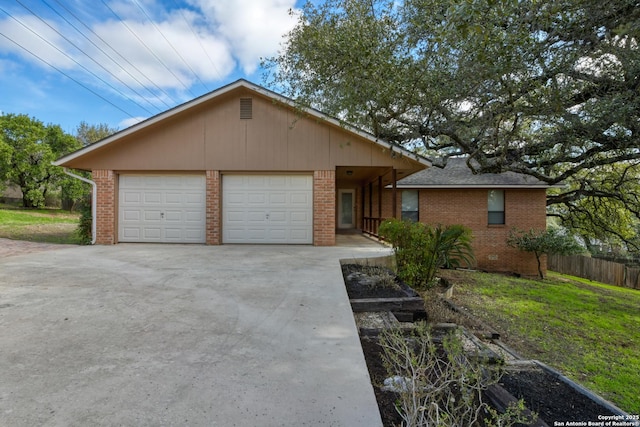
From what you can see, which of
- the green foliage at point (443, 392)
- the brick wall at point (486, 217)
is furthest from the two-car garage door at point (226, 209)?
the green foliage at point (443, 392)

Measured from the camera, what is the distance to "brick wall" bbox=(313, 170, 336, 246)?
9.67m

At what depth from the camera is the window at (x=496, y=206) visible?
13.8 metres

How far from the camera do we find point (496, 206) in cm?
1384

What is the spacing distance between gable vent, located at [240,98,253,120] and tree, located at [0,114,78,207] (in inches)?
712

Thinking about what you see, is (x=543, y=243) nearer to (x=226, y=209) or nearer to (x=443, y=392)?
(x=226, y=209)

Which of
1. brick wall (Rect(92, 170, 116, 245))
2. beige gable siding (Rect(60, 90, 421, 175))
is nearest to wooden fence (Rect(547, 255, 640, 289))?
beige gable siding (Rect(60, 90, 421, 175))

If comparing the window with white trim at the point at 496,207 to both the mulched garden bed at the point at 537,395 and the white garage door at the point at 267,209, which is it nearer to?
the white garage door at the point at 267,209

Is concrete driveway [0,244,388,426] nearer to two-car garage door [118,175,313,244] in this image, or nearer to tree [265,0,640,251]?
tree [265,0,640,251]

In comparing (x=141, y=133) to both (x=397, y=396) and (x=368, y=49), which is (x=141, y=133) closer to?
(x=368, y=49)

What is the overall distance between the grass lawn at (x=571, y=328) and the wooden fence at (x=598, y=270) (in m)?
6.42

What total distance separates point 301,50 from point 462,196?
30.5 ft

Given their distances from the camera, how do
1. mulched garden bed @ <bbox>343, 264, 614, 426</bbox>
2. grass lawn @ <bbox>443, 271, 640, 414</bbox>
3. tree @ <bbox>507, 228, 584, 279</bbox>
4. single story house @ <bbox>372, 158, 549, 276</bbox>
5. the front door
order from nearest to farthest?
mulched garden bed @ <bbox>343, 264, 614, 426</bbox>
grass lawn @ <bbox>443, 271, 640, 414</bbox>
tree @ <bbox>507, 228, 584, 279</bbox>
single story house @ <bbox>372, 158, 549, 276</bbox>
the front door

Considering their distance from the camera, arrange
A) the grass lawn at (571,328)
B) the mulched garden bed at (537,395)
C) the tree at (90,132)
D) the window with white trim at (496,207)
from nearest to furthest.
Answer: the mulched garden bed at (537,395) → the grass lawn at (571,328) → the window with white trim at (496,207) → the tree at (90,132)

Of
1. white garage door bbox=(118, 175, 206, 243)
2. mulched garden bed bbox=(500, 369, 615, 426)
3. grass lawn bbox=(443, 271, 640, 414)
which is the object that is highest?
white garage door bbox=(118, 175, 206, 243)
